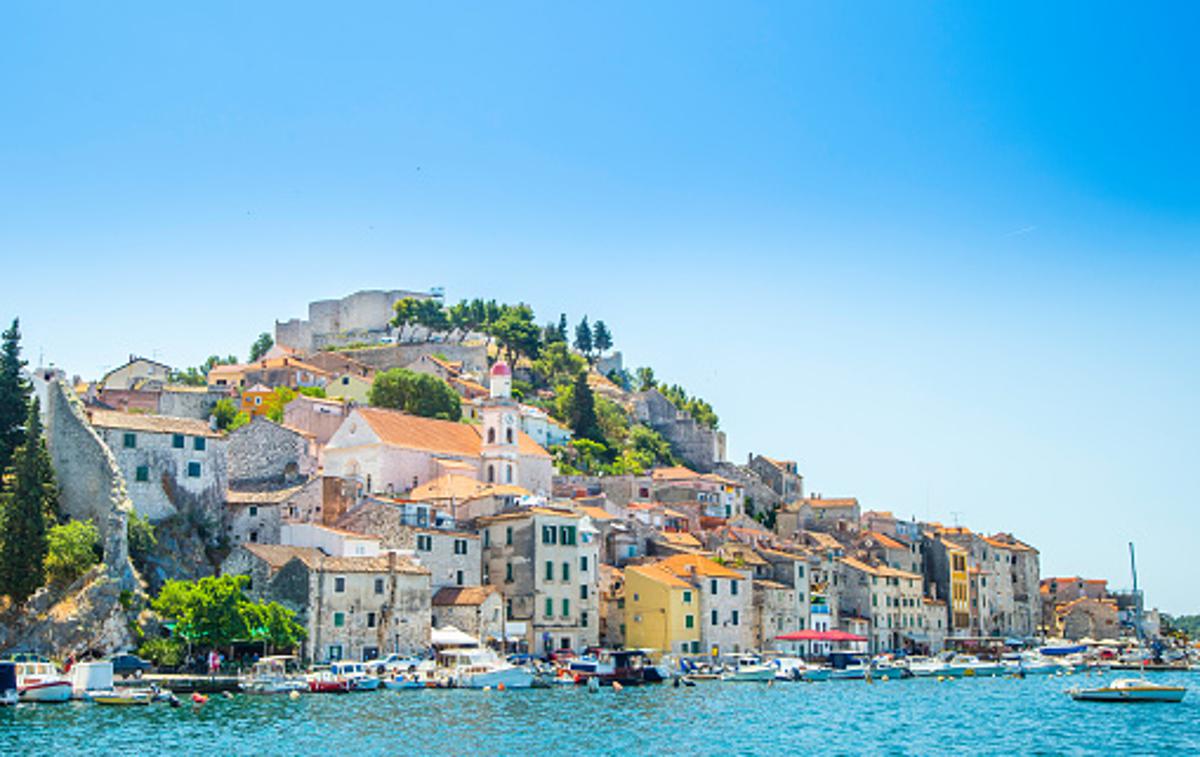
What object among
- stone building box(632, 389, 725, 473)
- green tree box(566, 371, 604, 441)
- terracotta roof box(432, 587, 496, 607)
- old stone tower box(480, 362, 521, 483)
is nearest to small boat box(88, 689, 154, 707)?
terracotta roof box(432, 587, 496, 607)

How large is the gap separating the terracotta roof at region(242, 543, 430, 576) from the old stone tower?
799 inches

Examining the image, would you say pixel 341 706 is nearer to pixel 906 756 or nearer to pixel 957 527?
pixel 906 756

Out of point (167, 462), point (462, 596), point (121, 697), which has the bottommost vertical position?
point (121, 697)

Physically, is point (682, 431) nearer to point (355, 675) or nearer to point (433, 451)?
point (433, 451)

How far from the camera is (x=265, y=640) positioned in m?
54.3

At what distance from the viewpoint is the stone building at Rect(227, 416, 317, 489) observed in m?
74.3

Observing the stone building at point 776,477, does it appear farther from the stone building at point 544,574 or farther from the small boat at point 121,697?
the small boat at point 121,697

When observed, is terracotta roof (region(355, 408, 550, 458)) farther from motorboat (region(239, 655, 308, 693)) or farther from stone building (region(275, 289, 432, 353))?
stone building (region(275, 289, 432, 353))

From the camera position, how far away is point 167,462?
2420 inches

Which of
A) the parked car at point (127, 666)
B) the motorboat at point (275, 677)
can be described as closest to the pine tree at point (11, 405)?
the parked car at point (127, 666)

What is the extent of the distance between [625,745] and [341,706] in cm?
1215

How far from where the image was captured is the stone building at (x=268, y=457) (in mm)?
74312

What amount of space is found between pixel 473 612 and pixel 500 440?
20.8 metres

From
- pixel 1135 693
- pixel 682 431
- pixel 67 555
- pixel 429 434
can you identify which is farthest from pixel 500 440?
pixel 682 431
